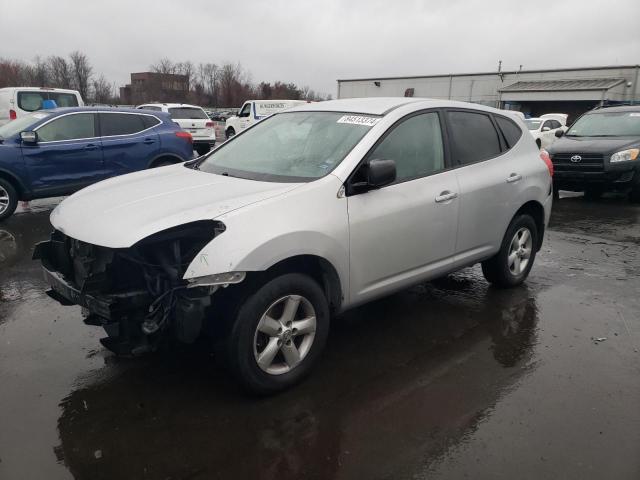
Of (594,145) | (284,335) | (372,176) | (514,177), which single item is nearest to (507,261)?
(514,177)

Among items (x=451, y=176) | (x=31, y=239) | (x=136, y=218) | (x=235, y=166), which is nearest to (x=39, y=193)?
(x=31, y=239)

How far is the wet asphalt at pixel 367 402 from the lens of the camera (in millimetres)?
2615

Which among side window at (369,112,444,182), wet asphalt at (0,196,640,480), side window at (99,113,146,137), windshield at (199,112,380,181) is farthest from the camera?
side window at (99,113,146,137)

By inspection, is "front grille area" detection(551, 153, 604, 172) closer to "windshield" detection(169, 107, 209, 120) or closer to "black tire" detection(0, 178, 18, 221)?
"black tire" detection(0, 178, 18, 221)

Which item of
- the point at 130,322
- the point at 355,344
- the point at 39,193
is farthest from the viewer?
the point at 39,193

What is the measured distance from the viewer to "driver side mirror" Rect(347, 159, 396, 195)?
10.9ft

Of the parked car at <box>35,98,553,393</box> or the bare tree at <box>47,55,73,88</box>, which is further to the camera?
the bare tree at <box>47,55,73,88</box>

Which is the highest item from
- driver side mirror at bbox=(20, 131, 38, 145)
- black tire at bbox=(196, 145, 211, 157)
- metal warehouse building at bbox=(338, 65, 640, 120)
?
metal warehouse building at bbox=(338, 65, 640, 120)

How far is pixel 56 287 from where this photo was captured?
10.9 ft

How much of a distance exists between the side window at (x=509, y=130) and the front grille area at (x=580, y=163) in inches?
221

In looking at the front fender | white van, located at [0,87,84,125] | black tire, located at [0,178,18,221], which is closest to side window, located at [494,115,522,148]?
the front fender

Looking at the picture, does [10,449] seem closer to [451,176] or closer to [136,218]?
[136,218]

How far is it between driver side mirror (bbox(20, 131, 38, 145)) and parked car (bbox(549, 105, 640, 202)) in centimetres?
913

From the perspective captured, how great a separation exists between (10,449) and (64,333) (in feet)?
4.76
